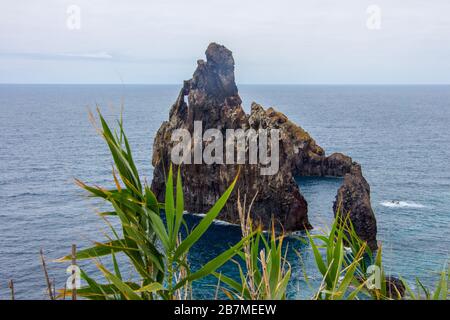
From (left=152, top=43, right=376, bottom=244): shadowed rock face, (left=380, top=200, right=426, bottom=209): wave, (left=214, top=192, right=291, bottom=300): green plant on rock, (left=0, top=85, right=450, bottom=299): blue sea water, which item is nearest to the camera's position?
(left=214, top=192, right=291, bottom=300): green plant on rock

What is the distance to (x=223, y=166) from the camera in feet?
256

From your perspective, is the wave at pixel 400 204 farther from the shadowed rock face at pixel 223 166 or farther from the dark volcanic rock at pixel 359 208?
the dark volcanic rock at pixel 359 208

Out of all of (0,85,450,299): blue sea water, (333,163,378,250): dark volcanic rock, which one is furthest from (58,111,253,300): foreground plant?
(333,163,378,250): dark volcanic rock

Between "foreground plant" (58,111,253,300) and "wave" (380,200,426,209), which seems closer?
"foreground plant" (58,111,253,300)

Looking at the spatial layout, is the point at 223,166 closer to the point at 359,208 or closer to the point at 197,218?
the point at 197,218

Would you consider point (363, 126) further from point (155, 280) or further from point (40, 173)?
point (155, 280)

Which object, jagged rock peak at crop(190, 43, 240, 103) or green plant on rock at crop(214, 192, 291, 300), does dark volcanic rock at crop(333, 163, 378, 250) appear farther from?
green plant on rock at crop(214, 192, 291, 300)

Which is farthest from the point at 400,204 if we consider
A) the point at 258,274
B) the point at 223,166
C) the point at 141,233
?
the point at 141,233

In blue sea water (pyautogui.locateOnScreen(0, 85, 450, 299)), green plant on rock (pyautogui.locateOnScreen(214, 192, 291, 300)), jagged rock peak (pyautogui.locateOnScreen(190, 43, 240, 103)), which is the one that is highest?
jagged rock peak (pyautogui.locateOnScreen(190, 43, 240, 103))

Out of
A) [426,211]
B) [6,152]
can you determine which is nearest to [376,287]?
[426,211]

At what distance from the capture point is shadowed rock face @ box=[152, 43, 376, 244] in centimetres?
7194

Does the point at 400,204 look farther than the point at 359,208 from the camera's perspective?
Yes

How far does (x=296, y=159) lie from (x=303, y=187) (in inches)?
523

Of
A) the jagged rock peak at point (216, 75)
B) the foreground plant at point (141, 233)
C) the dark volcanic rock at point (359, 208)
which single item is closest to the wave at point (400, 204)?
the dark volcanic rock at point (359, 208)
